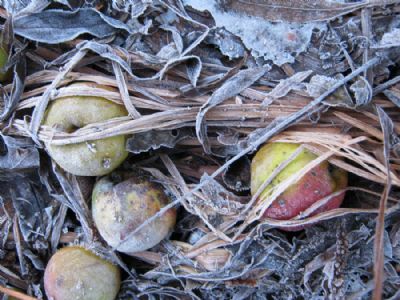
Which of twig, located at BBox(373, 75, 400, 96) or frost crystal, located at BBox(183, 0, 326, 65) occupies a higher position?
frost crystal, located at BBox(183, 0, 326, 65)

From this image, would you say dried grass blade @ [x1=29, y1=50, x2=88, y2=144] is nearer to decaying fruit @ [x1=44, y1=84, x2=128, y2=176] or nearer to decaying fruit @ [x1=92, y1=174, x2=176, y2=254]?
decaying fruit @ [x1=44, y1=84, x2=128, y2=176]

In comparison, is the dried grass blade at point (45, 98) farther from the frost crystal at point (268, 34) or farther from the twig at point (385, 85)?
the twig at point (385, 85)

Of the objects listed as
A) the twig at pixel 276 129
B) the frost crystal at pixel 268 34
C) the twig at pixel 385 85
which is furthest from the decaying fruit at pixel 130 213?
the twig at pixel 385 85

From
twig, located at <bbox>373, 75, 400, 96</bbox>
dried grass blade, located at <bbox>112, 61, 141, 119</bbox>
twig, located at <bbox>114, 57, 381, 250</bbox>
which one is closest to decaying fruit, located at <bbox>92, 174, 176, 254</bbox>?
twig, located at <bbox>114, 57, 381, 250</bbox>

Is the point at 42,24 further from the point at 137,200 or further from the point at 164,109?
the point at 137,200

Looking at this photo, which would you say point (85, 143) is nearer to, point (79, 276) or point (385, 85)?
point (79, 276)

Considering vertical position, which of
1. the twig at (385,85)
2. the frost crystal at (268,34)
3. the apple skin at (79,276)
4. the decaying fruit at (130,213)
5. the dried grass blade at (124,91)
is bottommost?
the apple skin at (79,276)
